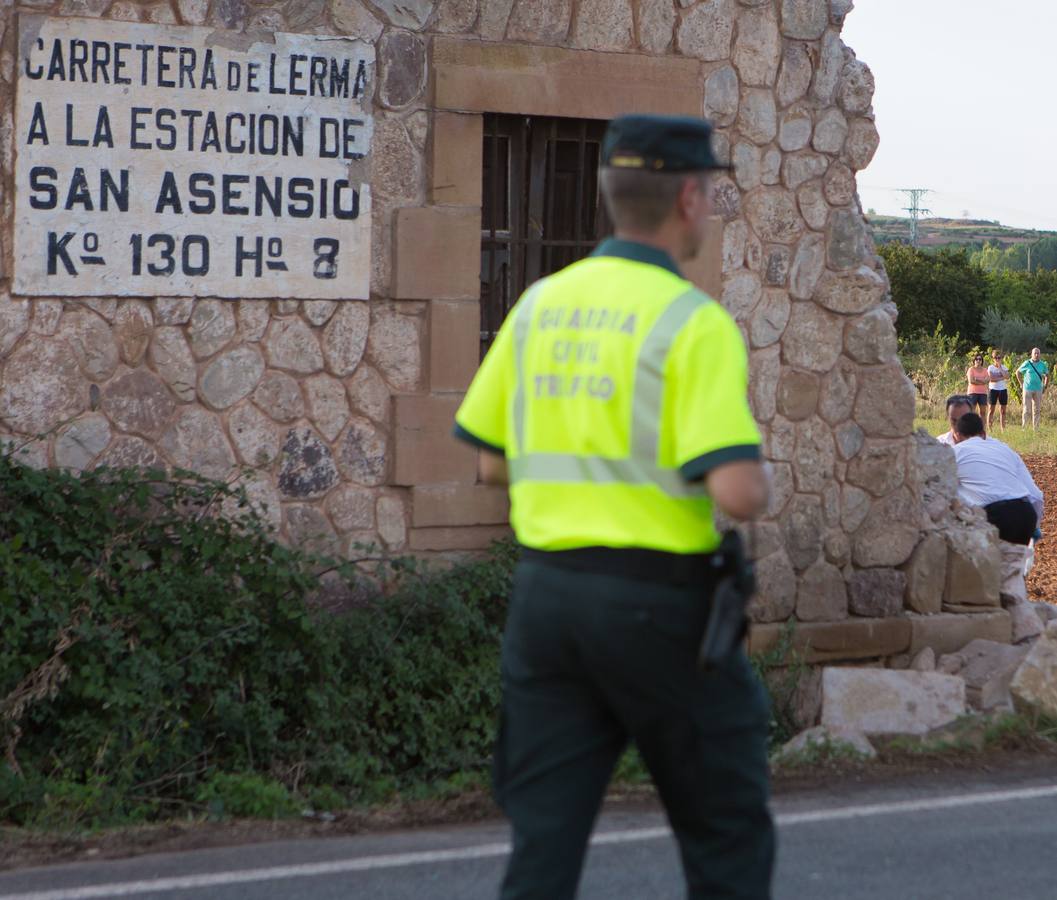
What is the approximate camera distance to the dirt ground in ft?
41.5

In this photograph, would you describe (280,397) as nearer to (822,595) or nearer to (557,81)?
(557,81)

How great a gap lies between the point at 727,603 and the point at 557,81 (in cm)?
549

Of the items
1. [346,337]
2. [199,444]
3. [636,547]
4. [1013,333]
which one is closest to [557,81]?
[346,337]

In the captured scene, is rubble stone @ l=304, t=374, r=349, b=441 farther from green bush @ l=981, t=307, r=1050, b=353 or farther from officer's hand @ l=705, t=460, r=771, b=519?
green bush @ l=981, t=307, r=1050, b=353

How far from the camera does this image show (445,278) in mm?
7844

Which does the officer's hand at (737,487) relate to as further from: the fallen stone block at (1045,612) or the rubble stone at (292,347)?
the fallen stone block at (1045,612)

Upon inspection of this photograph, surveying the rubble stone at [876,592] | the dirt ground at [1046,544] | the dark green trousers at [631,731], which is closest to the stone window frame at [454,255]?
the rubble stone at [876,592]

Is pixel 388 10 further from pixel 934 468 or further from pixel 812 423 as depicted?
pixel 934 468

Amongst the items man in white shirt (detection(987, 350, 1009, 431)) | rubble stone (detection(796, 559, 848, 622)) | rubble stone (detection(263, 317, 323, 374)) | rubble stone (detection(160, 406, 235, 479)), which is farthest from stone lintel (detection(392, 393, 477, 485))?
man in white shirt (detection(987, 350, 1009, 431))

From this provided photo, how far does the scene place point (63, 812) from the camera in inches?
228

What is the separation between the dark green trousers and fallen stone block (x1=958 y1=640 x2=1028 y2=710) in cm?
524

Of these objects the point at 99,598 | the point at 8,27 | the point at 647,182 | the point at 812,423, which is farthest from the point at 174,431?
the point at 647,182

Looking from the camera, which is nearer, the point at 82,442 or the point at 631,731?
the point at 631,731

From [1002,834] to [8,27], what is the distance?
5400 millimetres
